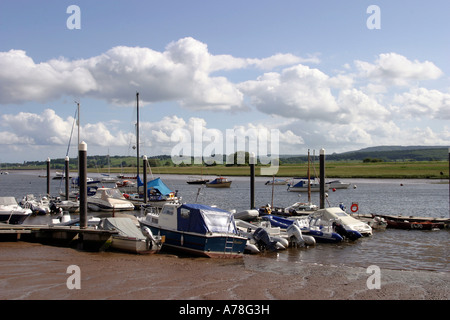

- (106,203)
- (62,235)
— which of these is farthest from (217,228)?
(106,203)

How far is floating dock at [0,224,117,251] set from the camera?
2222cm

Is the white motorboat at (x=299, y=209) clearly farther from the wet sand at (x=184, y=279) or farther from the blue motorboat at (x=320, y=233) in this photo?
the wet sand at (x=184, y=279)

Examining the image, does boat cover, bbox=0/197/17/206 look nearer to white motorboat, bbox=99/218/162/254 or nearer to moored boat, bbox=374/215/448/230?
white motorboat, bbox=99/218/162/254

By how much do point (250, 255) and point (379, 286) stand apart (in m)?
8.97

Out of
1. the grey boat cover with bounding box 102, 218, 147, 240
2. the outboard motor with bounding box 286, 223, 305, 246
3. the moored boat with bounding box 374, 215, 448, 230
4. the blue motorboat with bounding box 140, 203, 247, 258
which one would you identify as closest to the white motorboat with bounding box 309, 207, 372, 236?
the outboard motor with bounding box 286, 223, 305, 246

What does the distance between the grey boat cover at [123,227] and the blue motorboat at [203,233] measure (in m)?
1.49

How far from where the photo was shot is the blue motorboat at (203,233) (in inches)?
848

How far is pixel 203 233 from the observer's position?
21703 mm

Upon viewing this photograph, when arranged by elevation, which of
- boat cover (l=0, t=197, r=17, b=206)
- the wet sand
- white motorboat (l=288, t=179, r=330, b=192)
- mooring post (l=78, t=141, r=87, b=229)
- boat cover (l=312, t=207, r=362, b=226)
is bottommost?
white motorboat (l=288, t=179, r=330, b=192)

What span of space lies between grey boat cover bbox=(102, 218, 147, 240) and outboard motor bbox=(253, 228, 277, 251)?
6799 mm

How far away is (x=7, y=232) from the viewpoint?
76.5ft

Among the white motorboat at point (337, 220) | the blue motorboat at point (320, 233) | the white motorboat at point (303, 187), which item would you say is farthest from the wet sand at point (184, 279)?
the white motorboat at point (303, 187)

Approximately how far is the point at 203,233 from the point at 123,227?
440cm
